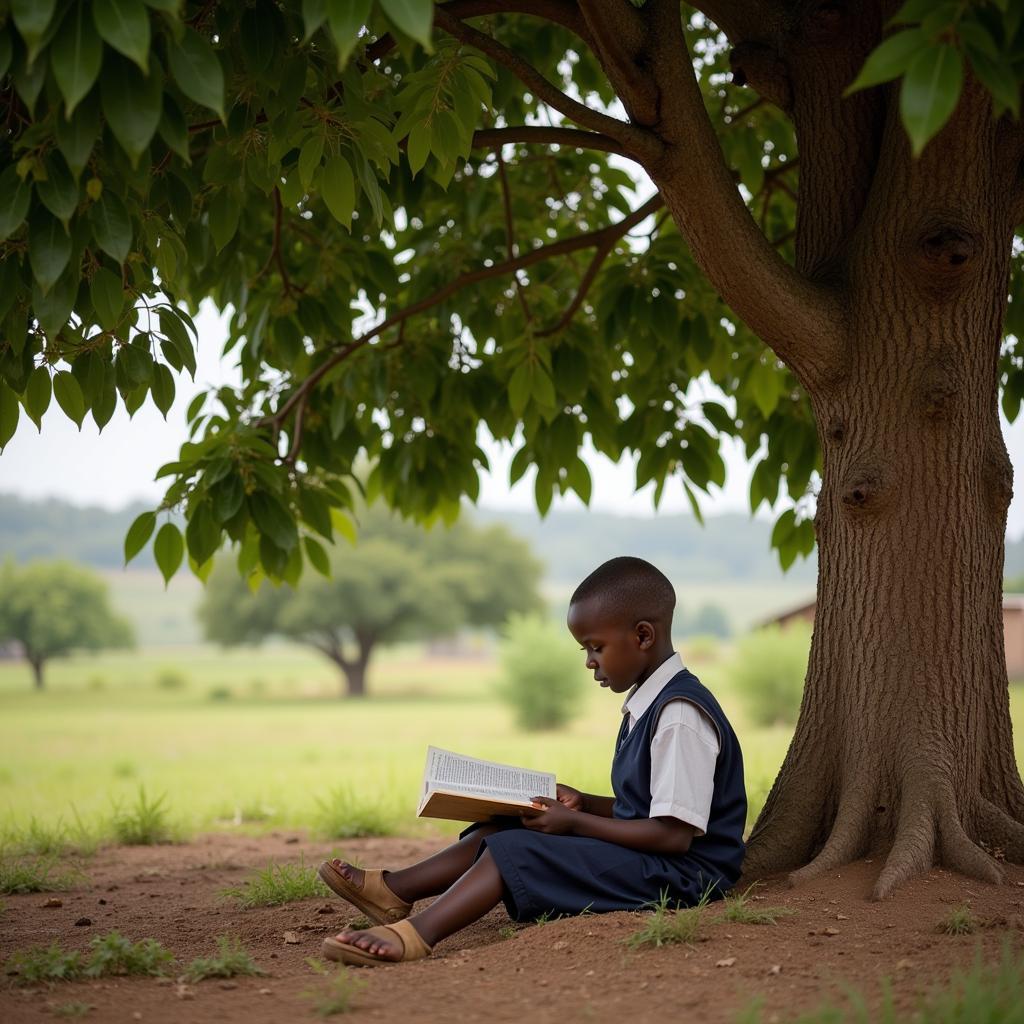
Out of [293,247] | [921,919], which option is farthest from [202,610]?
[921,919]

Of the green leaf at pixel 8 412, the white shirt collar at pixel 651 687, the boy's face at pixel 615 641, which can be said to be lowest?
the white shirt collar at pixel 651 687

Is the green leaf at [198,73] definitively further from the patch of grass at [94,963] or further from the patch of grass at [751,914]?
the patch of grass at [751,914]

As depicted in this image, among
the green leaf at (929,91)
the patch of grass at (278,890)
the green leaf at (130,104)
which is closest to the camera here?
the green leaf at (929,91)

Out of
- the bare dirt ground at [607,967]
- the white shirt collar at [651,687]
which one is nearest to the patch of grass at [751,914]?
the bare dirt ground at [607,967]

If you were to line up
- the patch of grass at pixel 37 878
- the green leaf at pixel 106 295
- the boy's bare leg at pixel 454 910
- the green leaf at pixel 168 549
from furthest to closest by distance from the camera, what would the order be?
the patch of grass at pixel 37 878, the green leaf at pixel 168 549, the boy's bare leg at pixel 454 910, the green leaf at pixel 106 295

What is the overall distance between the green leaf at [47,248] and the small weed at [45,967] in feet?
5.68

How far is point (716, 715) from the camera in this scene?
339 centimetres

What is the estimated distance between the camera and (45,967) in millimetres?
2990

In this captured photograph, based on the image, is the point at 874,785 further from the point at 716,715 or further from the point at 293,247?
the point at 293,247

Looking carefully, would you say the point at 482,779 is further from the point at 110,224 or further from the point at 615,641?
the point at 110,224

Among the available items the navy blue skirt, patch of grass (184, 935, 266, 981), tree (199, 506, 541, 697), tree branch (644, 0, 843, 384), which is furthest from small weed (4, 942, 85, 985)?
tree (199, 506, 541, 697)

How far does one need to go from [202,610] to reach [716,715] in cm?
4557

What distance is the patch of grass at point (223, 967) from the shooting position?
118 inches

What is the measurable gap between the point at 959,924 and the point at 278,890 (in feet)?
8.11
